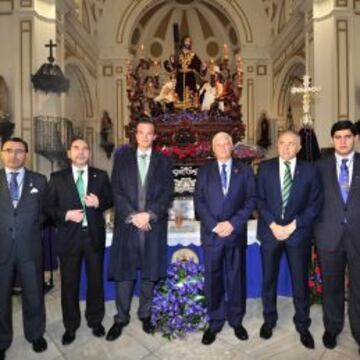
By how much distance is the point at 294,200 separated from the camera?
3.53m

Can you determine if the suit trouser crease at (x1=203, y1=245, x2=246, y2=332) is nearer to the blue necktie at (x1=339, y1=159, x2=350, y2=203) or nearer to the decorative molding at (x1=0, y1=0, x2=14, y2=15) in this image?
the blue necktie at (x1=339, y1=159, x2=350, y2=203)

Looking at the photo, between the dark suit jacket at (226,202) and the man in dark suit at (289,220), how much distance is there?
0.12 meters

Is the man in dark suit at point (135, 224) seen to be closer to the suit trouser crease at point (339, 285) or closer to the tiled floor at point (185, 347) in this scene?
the tiled floor at point (185, 347)

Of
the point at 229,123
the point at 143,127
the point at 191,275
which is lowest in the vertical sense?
the point at 191,275

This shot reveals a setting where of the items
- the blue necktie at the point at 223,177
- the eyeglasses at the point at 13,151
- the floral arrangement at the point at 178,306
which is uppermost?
the eyeglasses at the point at 13,151

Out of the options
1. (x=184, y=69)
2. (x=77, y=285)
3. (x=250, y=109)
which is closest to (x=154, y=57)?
(x=250, y=109)

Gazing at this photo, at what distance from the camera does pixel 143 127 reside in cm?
363

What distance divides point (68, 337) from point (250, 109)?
1125 centimetres

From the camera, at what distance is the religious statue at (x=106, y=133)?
1316 centimetres

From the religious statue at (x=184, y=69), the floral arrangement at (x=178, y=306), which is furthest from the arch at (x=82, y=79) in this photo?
the floral arrangement at (x=178, y=306)

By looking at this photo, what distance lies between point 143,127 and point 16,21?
18.3 feet

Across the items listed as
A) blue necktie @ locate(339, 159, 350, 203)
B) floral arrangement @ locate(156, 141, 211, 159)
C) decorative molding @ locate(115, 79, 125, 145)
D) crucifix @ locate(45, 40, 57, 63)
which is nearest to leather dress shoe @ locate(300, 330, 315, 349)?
blue necktie @ locate(339, 159, 350, 203)

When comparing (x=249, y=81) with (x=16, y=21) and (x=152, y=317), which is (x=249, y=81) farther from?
(x=152, y=317)

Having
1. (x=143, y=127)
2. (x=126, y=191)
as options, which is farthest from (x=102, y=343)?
(x=143, y=127)
